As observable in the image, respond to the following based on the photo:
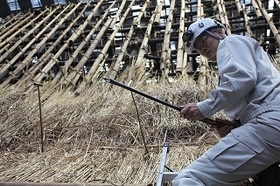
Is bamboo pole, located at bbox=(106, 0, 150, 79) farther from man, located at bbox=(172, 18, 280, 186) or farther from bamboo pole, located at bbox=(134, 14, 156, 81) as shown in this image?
man, located at bbox=(172, 18, 280, 186)

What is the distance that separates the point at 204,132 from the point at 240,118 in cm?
94

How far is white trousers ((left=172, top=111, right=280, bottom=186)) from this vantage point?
4.83 feet

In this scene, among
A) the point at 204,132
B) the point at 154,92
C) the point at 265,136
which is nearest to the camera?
the point at 265,136

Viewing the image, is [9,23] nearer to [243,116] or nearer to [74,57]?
[74,57]

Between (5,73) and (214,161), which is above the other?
(214,161)

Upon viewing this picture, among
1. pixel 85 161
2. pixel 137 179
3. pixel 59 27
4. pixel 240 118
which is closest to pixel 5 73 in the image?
pixel 59 27

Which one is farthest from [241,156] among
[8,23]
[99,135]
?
[8,23]

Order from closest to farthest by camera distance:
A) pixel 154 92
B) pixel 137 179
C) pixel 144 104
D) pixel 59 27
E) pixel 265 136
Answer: pixel 265 136 → pixel 137 179 → pixel 144 104 → pixel 154 92 → pixel 59 27

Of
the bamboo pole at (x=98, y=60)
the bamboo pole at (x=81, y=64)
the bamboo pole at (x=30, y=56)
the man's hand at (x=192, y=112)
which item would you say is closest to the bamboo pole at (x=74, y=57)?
the bamboo pole at (x=81, y=64)

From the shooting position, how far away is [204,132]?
2605 millimetres

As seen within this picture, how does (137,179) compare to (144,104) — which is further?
(144,104)

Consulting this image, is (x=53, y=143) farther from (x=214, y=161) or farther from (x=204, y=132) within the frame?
(x=214, y=161)

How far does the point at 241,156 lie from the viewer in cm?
148

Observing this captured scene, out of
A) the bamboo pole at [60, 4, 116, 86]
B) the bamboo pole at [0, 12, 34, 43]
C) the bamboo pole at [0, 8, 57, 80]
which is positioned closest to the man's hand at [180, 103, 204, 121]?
the bamboo pole at [60, 4, 116, 86]
